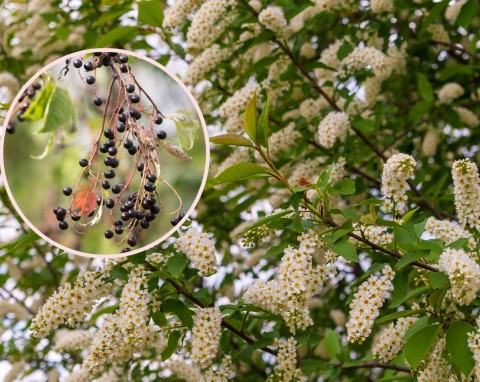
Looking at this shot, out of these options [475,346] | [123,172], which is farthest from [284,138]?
[475,346]

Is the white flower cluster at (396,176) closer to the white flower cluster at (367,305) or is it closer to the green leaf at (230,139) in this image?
the white flower cluster at (367,305)

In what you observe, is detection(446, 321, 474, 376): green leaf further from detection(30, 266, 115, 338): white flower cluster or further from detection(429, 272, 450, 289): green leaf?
detection(30, 266, 115, 338): white flower cluster

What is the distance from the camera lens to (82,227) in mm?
2408

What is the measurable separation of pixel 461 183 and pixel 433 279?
0.37 metres

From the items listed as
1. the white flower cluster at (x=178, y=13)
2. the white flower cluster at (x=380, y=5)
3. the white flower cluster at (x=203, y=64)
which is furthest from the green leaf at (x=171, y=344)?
the white flower cluster at (x=380, y=5)

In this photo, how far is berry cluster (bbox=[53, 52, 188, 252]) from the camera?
7.74 ft

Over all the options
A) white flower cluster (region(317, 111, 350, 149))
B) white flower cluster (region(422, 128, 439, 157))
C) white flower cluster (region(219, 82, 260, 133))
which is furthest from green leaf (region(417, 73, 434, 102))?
white flower cluster (region(219, 82, 260, 133))

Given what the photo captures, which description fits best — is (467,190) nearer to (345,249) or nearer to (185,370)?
(345,249)

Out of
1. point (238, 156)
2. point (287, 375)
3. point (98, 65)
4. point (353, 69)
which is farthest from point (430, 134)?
point (98, 65)

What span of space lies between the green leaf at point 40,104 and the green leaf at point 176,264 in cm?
67

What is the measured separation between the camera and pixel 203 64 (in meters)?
4.16

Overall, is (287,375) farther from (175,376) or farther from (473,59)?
(473,59)

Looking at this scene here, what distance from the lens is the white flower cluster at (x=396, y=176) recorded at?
248cm

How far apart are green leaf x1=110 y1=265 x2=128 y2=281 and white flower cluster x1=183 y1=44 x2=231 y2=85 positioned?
1.58 metres
